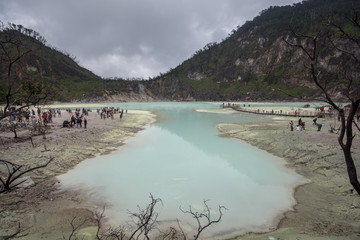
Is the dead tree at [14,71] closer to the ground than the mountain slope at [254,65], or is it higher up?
closer to the ground

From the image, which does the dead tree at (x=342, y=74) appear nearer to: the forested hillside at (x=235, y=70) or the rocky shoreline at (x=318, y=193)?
the rocky shoreline at (x=318, y=193)

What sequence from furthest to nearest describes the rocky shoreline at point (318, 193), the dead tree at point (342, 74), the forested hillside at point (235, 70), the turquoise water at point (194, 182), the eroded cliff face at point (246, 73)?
the forested hillside at point (235, 70) → the eroded cliff face at point (246, 73) → the turquoise water at point (194, 182) → the rocky shoreline at point (318, 193) → the dead tree at point (342, 74)

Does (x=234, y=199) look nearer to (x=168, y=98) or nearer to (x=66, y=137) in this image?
(x=66, y=137)

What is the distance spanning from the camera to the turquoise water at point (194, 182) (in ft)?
31.9

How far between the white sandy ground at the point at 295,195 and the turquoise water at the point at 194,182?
818 mm

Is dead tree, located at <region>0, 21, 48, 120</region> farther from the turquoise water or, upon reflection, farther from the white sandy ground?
the turquoise water

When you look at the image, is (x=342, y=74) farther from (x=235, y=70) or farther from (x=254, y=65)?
(x=235, y=70)

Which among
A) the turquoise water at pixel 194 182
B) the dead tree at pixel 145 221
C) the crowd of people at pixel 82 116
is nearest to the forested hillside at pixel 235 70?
the crowd of people at pixel 82 116

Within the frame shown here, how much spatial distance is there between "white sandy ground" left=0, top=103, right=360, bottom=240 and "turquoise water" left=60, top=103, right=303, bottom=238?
818 mm

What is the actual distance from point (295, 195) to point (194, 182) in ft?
17.9

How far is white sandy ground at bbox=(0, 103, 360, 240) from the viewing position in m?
8.14

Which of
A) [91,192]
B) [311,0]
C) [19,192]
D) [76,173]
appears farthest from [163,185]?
[311,0]

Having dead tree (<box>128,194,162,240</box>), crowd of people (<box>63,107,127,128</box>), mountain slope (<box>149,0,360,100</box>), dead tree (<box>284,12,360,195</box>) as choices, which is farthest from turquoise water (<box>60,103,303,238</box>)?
mountain slope (<box>149,0,360,100</box>)

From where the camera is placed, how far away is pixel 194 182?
516 inches
